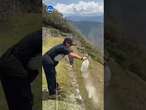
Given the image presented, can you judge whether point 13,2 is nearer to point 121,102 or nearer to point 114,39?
point 114,39

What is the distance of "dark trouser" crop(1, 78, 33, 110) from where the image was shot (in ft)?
32.2

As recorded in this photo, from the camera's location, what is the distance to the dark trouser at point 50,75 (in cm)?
966

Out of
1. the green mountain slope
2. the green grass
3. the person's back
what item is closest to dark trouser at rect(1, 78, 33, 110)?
the green grass

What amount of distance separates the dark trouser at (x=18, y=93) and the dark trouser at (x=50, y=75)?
1.34 feet

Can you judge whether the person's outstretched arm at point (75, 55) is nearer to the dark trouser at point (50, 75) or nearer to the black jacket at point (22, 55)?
the dark trouser at point (50, 75)

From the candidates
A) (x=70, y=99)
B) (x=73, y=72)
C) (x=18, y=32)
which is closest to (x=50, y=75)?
(x=73, y=72)

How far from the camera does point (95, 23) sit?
955 cm

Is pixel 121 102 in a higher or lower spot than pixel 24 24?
lower

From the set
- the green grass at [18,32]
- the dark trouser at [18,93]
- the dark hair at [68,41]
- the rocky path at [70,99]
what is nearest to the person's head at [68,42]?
the dark hair at [68,41]

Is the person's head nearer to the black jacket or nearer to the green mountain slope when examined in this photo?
the green mountain slope

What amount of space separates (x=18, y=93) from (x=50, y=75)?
0.62m

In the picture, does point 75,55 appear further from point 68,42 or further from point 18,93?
point 18,93

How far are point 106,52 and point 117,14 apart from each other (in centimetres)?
62

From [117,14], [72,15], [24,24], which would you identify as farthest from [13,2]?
[117,14]
